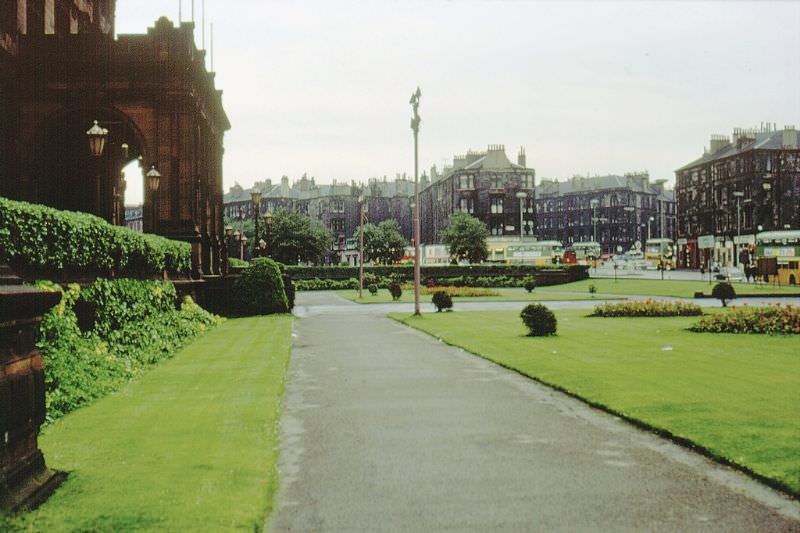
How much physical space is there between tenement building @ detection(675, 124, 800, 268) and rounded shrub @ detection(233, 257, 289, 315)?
7875 cm

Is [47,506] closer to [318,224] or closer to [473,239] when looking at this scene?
[473,239]

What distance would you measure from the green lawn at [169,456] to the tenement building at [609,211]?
159070mm

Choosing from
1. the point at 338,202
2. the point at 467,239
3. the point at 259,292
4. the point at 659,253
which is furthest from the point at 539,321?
the point at 338,202

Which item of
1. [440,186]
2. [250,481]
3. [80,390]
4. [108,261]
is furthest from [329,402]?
[440,186]

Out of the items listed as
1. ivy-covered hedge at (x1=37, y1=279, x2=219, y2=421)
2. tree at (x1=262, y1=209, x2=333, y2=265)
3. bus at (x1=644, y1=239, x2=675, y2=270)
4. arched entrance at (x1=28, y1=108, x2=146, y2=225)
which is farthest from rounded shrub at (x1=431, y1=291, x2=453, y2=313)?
bus at (x1=644, y1=239, x2=675, y2=270)

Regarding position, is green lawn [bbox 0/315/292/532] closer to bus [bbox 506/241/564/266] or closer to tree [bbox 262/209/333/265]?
bus [bbox 506/241/564/266]

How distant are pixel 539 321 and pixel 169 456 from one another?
55.5ft

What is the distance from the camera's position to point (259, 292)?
127ft

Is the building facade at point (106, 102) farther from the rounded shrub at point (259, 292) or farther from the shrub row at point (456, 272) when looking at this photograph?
the shrub row at point (456, 272)

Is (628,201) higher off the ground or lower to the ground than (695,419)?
higher

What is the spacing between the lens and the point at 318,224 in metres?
142

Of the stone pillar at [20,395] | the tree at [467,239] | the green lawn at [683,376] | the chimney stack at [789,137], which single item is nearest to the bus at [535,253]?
the tree at [467,239]

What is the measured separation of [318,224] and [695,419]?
133 metres

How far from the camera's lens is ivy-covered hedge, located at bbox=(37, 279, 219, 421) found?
496 inches
